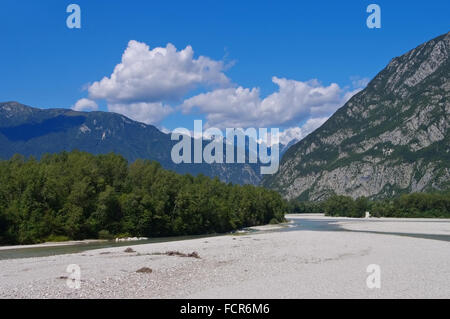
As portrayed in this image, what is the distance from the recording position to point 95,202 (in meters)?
77.2

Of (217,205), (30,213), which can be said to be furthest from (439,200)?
(30,213)

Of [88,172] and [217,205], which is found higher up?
[88,172]

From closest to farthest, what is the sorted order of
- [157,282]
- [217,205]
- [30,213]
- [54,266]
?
[157,282] < [54,266] < [30,213] < [217,205]

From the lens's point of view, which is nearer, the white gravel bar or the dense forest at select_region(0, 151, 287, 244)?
the white gravel bar

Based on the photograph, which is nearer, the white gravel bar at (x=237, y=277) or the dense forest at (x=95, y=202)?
the white gravel bar at (x=237, y=277)

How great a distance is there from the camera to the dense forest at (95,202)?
67875 mm

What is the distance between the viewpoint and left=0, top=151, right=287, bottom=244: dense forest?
67.9 metres

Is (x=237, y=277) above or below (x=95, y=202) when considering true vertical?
below

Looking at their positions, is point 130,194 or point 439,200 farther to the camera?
point 439,200

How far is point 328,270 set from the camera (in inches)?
1273

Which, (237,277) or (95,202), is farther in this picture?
(95,202)

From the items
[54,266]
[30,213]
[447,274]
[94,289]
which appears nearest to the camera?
[94,289]
